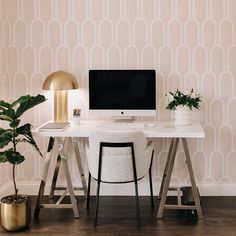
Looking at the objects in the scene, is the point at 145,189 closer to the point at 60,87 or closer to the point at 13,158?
the point at 60,87

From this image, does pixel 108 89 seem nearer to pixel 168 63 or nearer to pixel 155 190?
pixel 168 63

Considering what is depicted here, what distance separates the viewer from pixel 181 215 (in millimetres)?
3549

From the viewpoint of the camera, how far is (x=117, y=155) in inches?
127

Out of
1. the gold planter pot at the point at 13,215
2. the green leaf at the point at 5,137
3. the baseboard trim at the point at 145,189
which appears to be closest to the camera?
the green leaf at the point at 5,137

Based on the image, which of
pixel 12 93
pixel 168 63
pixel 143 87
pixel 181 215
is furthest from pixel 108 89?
pixel 181 215

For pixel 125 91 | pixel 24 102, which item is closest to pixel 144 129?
pixel 125 91

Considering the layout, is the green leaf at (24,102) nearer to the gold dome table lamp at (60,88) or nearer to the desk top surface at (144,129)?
the desk top surface at (144,129)

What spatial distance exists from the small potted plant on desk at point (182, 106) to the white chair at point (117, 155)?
54 cm

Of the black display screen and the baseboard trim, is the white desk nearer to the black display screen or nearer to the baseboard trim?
the black display screen

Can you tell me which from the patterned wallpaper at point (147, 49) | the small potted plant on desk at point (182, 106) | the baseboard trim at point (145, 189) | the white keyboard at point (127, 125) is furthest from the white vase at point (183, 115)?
the baseboard trim at point (145, 189)

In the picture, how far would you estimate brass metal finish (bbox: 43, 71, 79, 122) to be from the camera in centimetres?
378

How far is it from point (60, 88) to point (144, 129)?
84 centimetres

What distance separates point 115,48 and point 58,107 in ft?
2.49

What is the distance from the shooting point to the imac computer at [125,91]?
3.85 meters
